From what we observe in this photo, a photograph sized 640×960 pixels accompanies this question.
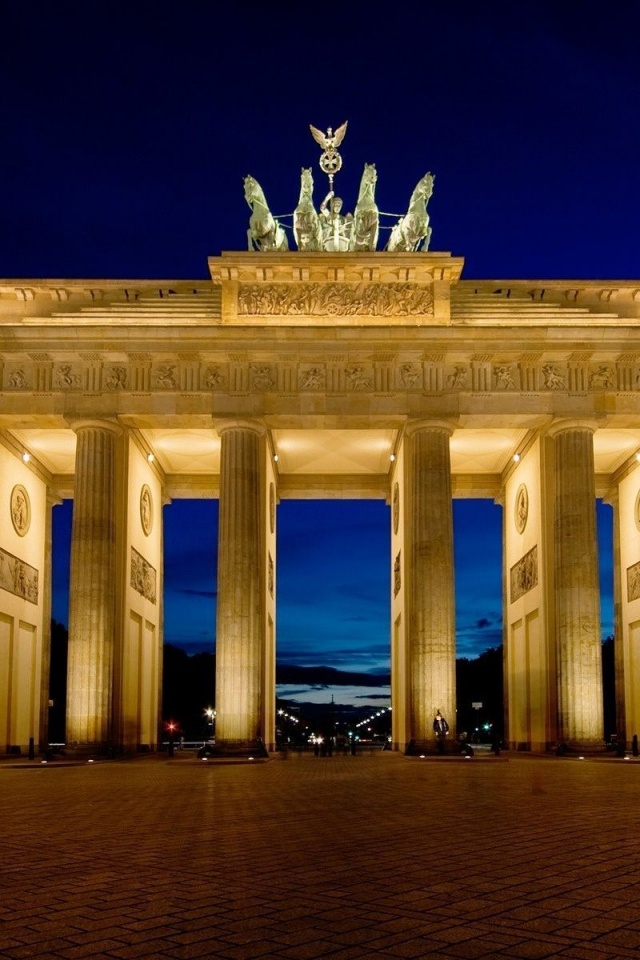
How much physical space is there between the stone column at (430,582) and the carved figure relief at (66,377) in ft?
41.2

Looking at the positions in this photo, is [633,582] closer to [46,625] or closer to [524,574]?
[524,574]

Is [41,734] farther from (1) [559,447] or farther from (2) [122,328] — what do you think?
(1) [559,447]

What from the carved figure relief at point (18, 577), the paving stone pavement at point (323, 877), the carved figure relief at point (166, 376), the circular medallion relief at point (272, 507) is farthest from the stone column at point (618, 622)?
the paving stone pavement at point (323, 877)

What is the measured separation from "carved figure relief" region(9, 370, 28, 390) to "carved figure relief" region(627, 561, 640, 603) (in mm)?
26729

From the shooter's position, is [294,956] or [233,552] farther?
[233,552]

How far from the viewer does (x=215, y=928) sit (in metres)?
6.88

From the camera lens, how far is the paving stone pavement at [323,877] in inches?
256

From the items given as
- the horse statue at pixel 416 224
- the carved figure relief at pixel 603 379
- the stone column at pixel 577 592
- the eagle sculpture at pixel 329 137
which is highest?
the eagle sculpture at pixel 329 137

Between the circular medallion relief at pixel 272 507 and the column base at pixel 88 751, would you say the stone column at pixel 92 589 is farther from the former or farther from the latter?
the circular medallion relief at pixel 272 507

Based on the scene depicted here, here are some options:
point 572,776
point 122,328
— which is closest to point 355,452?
point 122,328

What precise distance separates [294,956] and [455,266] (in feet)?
120

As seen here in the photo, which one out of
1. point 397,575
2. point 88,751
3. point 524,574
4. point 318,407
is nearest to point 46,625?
point 88,751

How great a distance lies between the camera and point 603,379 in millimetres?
39656

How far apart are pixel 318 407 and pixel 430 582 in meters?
7.68
